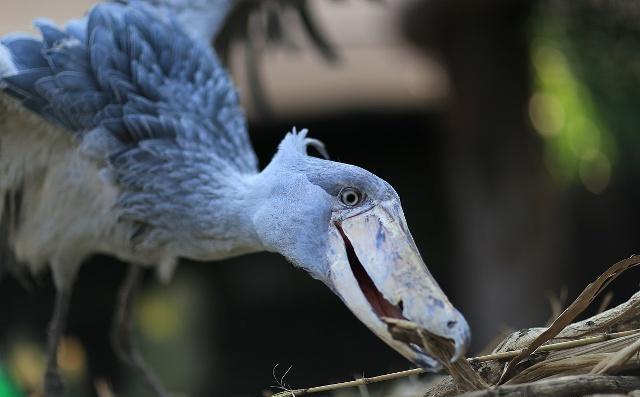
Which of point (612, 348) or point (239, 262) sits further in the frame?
point (239, 262)

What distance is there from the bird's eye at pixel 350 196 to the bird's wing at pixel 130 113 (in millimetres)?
464

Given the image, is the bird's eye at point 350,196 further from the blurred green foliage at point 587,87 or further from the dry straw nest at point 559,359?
the blurred green foliage at point 587,87

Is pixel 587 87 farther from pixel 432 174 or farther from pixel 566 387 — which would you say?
pixel 566 387

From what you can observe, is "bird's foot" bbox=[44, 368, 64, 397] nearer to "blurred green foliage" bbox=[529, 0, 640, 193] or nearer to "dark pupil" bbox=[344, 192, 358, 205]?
"dark pupil" bbox=[344, 192, 358, 205]

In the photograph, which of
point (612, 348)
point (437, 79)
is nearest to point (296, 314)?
point (437, 79)

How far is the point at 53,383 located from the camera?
240 cm

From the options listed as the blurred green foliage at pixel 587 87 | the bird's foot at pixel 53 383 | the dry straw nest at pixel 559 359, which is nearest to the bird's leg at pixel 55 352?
the bird's foot at pixel 53 383

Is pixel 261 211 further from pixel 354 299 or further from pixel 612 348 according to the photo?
pixel 612 348

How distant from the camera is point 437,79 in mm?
4332

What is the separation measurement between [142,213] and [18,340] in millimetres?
2869

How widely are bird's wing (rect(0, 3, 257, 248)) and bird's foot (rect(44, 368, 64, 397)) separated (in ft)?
1.82

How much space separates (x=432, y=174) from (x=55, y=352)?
297cm

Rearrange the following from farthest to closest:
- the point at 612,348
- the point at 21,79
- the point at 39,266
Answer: the point at 39,266
the point at 21,79
the point at 612,348

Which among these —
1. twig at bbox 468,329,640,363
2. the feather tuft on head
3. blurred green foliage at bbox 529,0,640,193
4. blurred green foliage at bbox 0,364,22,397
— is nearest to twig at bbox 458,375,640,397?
twig at bbox 468,329,640,363
